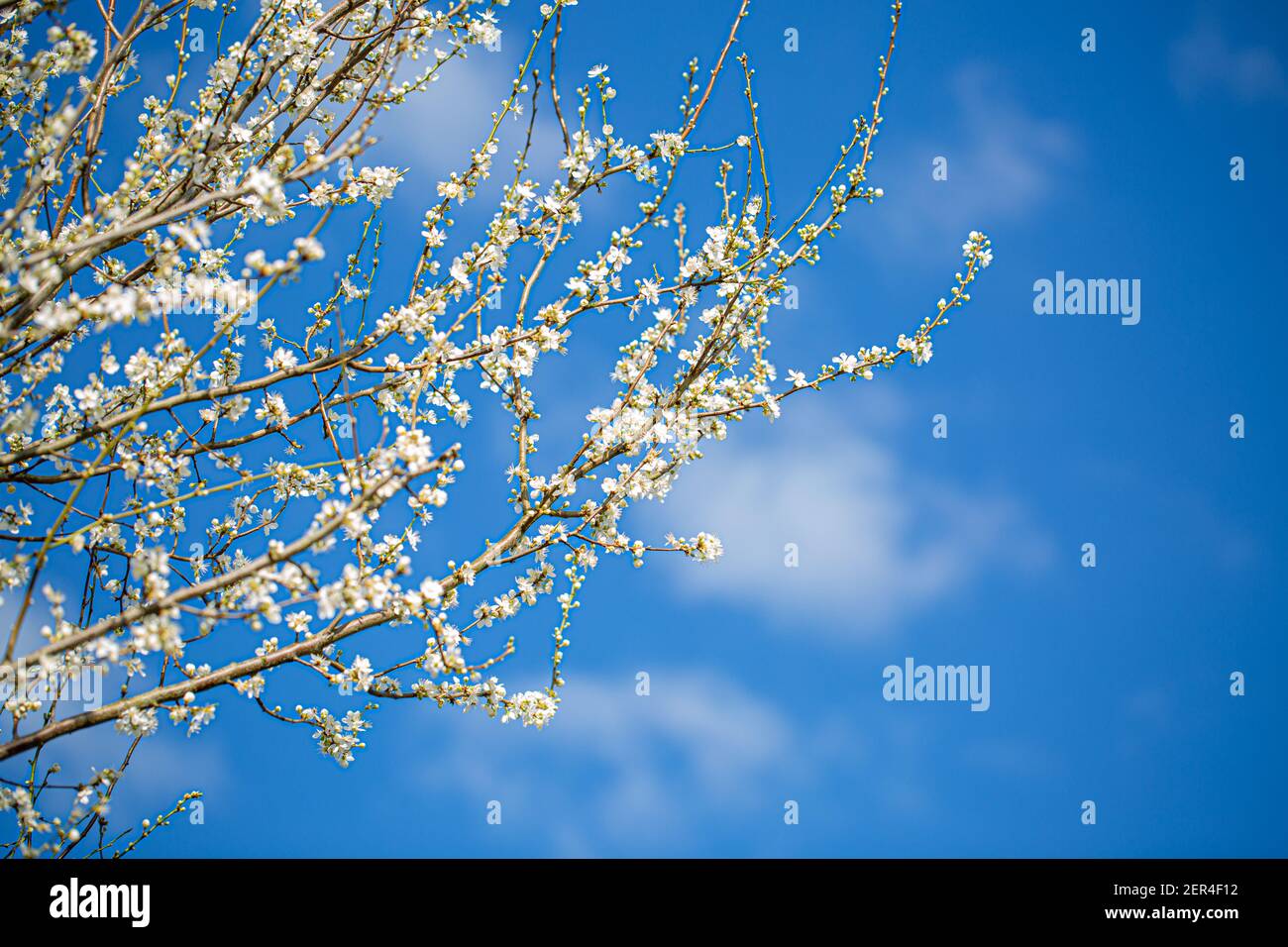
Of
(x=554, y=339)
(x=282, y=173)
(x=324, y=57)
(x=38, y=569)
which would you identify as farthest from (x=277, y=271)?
(x=324, y=57)

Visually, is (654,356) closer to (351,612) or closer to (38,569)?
(351,612)

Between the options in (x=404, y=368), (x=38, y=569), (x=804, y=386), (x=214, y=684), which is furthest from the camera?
(x=804, y=386)

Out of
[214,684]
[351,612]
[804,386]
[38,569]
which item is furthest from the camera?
[804,386]

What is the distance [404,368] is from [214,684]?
4.68 feet

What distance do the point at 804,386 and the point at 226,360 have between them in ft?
8.72

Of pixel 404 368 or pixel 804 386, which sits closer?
pixel 404 368

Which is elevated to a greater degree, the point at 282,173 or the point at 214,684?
the point at 282,173

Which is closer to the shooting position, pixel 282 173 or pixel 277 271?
pixel 277 271

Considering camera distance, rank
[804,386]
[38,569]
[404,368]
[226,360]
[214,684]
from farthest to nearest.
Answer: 1. [804,386]
2. [226,360]
3. [404,368]
4. [214,684]
5. [38,569]

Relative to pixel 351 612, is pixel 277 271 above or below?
above

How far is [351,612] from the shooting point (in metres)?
2.99

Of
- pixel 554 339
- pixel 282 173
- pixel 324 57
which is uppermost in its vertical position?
pixel 324 57
